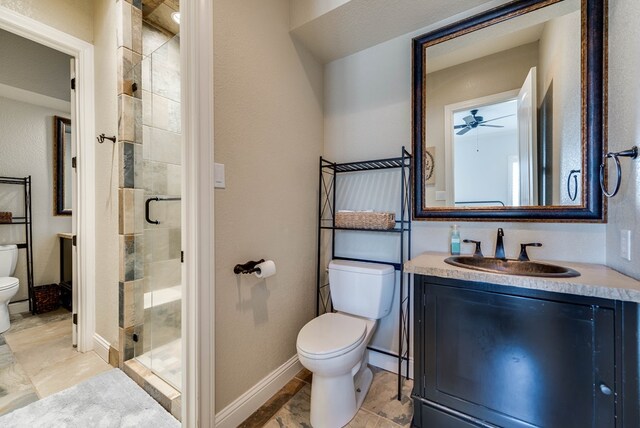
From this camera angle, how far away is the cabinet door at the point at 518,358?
92cm

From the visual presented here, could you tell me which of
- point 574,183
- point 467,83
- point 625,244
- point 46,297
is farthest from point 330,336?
point 46,297

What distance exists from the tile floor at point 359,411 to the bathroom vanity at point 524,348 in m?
0.17

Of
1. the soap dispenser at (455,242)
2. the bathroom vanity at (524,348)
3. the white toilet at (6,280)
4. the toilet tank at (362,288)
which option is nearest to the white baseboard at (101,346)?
the white toilet at (6,280)

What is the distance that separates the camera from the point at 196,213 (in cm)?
114

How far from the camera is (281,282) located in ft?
5.50

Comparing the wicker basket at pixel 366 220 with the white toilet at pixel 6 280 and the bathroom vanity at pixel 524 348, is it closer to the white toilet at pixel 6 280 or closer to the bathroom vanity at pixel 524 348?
the bathroom vanity at pixel 524 348

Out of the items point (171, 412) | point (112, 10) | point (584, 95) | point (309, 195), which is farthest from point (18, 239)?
point (584, 95)

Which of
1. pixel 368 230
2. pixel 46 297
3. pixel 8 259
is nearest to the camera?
pixel 368 230

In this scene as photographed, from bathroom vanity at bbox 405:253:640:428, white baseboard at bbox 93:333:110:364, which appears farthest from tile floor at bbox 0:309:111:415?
bathroom vanity at bbox 405:253:640:428

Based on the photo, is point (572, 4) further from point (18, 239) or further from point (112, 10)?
point (18, 239)

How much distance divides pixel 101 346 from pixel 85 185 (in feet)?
3.95

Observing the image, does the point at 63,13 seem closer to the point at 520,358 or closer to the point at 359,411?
the point at 359,411

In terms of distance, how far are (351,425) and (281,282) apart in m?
0.84

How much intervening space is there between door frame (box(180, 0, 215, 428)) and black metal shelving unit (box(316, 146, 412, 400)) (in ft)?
3.10
